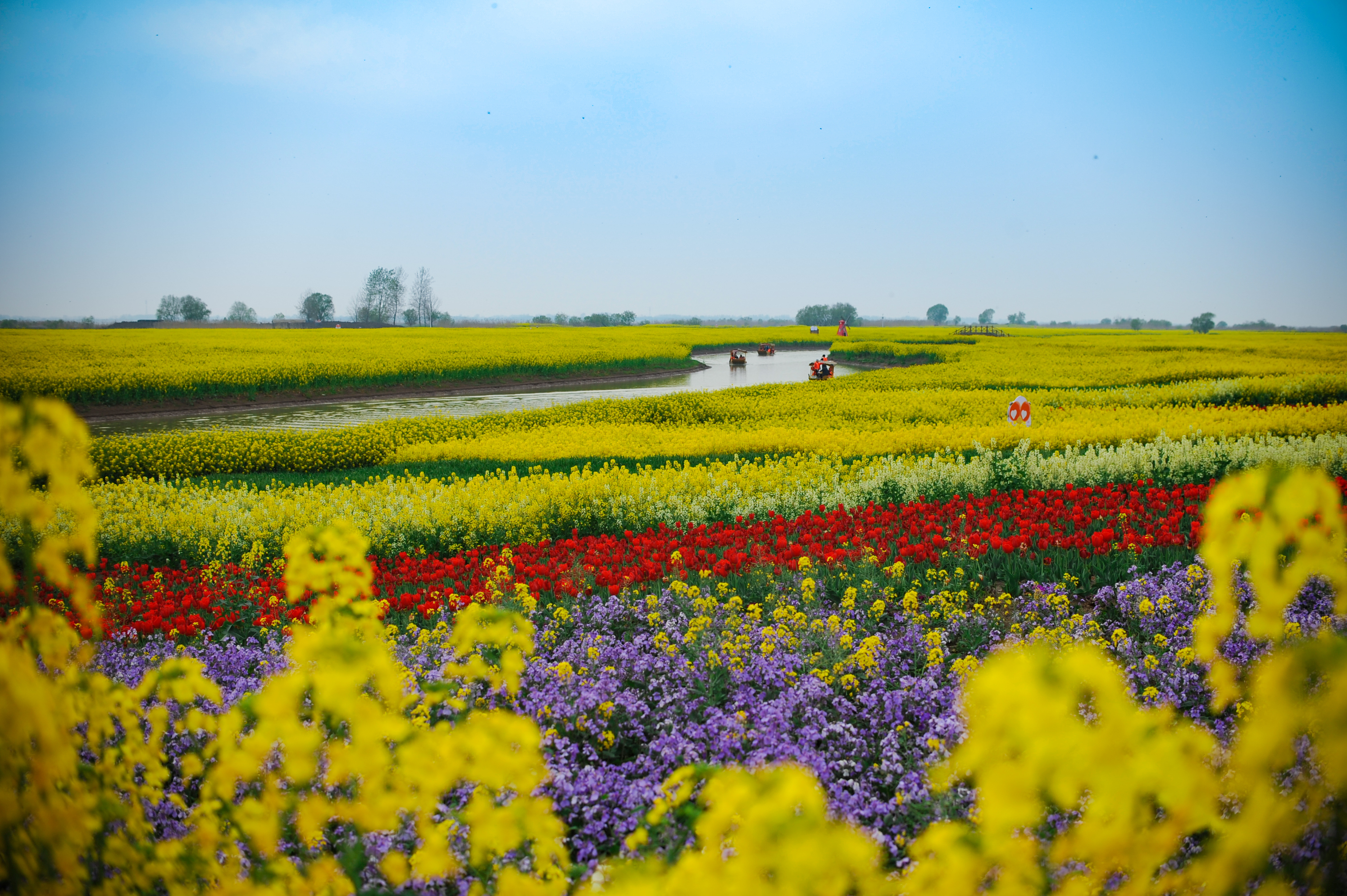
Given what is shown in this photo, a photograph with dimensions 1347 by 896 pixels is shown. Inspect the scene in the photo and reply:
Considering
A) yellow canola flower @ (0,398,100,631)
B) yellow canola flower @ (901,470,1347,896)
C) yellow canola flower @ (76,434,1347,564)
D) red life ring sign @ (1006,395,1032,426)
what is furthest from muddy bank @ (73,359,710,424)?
yellow canola flower @ (901,470,1347,896)


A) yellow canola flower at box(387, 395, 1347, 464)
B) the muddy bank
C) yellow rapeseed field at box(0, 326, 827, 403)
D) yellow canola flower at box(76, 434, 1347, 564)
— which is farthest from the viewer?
yellow rapeseed field at box(0, 326, 827, 403)

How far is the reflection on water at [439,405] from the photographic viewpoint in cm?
2202

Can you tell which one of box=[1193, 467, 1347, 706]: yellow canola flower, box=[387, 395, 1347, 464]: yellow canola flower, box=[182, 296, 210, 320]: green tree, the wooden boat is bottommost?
box=[387, 395, 1347, 464]: yellow canola flower

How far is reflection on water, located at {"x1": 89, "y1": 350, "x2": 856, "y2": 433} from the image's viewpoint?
2202 centimetres

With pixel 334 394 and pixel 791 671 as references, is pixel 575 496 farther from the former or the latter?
pixel 334 394

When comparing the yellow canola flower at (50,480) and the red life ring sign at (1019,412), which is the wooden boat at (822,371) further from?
the yellow canola flower at (50,480)

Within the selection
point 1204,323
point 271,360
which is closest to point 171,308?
point 271,360

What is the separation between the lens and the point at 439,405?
88.0 ft

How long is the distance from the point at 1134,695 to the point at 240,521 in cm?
933

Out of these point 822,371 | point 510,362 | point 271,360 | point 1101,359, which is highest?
point 1101,359

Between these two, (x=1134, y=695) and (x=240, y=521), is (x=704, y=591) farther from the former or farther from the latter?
(x=240, y=521)

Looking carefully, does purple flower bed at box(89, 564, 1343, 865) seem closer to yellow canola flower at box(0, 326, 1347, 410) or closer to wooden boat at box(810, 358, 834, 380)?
yellow canola flower at box(0, 326, 1347, 410)

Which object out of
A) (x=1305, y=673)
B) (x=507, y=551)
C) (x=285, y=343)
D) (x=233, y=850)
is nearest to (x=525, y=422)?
(x=507, y=551)

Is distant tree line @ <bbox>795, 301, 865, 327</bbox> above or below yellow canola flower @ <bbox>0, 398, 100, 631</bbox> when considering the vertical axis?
above
